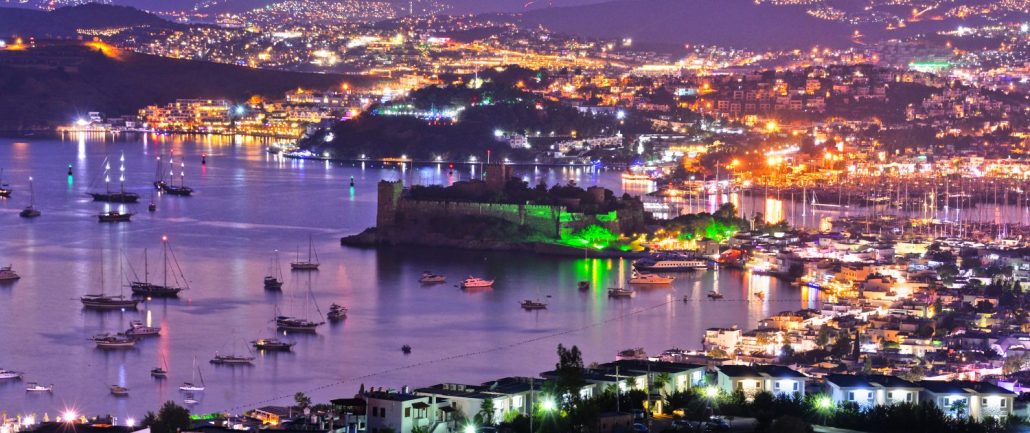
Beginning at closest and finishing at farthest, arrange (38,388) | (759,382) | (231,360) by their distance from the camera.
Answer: (759,382) < (38,388) < (231,360)

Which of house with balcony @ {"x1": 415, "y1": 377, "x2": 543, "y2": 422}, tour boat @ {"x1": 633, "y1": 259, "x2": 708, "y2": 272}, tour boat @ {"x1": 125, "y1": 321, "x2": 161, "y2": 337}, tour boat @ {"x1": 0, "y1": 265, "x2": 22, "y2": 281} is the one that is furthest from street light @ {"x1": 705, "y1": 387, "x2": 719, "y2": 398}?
tour boat @ {"x1": 0, "y1": 265, "x2": 22, "y2": 281}

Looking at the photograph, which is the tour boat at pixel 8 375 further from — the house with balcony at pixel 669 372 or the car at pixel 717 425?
the car at pixel 717 425

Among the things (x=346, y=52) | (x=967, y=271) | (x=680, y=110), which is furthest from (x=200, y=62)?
(x=967, y=271)

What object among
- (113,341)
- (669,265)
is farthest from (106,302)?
(669,265)

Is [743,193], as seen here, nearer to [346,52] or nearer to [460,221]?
[460,221]

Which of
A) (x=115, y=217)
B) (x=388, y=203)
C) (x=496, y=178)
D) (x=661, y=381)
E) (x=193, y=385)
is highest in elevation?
(x=496, y=178)

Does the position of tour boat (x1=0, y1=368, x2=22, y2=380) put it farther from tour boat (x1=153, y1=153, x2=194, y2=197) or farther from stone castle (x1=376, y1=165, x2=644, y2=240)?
tour boat (x1=153, y1=153, x2=194, y2=197)

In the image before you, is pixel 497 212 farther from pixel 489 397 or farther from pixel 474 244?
pixel 489 397
